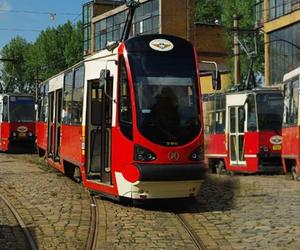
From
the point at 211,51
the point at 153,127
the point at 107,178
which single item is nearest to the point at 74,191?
the point at 107,178

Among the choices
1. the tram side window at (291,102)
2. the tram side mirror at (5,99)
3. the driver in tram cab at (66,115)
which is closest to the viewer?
the driver in tram cab at (66,115)

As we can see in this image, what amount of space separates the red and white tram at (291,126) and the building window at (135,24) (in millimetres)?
39166

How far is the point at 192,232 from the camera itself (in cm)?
972

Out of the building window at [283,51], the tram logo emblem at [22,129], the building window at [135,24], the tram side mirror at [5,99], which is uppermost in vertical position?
the building window at [135,24]

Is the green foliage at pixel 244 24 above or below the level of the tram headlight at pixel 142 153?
above

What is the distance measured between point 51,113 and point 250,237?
11.6 m

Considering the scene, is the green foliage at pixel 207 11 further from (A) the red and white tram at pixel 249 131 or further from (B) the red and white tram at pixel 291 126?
(B) the red and white tram at pixel 291 126

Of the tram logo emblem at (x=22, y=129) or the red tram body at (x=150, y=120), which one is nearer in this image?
the red tram body at (x=150, y=120)

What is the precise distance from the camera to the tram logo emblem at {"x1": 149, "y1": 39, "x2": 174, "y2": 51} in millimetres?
11898

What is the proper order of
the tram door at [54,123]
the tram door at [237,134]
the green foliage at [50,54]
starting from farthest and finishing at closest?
1. the green foliage at [50,54]
2. the tram door at [237,134]
3. the tram door at [54,123]

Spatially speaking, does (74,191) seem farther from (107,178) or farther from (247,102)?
(247,102)

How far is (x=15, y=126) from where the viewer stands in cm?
3067

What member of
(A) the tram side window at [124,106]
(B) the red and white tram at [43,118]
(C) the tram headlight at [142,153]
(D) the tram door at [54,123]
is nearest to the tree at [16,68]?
(B) the red and white tram at [43,118]

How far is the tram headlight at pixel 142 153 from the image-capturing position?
11.3 metres
